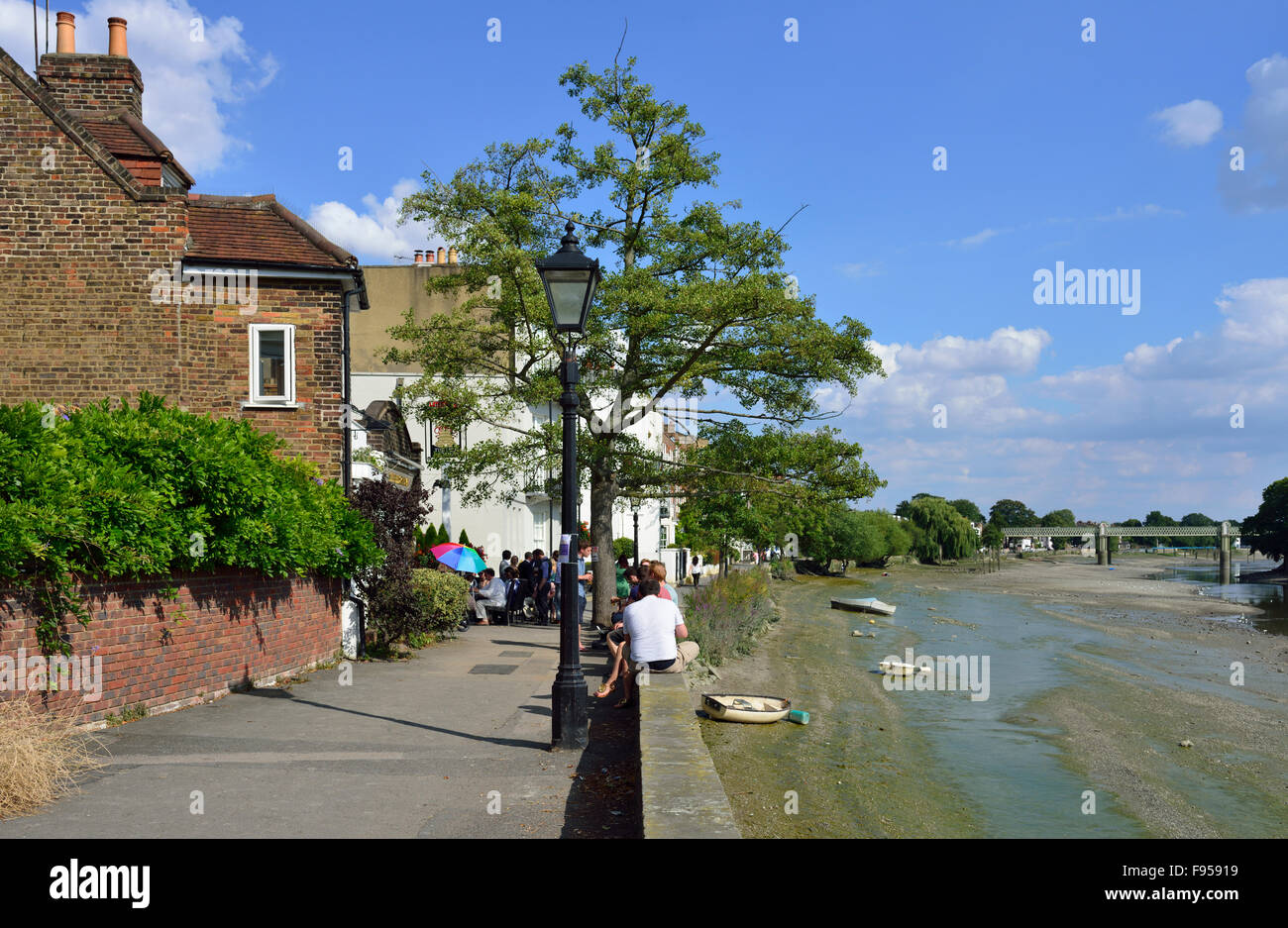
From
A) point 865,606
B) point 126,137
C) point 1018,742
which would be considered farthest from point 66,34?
point 865,606

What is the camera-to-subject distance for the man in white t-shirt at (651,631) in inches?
471

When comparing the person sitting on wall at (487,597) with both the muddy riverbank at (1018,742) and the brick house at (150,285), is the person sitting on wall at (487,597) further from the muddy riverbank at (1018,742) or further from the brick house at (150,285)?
the brick house at (150,285)

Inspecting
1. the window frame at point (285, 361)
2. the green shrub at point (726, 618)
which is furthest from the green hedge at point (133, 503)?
the green shrub at point (726, 618)

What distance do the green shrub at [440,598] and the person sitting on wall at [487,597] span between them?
14.0ft

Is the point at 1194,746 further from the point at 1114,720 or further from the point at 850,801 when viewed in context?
the point at 850,801

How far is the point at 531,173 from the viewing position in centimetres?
2298

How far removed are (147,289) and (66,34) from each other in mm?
6078

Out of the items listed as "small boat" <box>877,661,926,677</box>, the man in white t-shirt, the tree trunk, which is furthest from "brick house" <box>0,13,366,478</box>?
"small boat" <box>877,661,926,677</box>

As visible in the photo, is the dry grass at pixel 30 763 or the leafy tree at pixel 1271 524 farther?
the leafy tree at pixel 1271 524

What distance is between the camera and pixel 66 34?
19.2 metres

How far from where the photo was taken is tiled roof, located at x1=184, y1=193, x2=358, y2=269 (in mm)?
17906

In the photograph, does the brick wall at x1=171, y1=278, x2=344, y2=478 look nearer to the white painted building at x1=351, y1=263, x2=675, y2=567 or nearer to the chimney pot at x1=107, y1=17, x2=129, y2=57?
the chimney pot at x1=107, y1=17, x2=129, y2=57

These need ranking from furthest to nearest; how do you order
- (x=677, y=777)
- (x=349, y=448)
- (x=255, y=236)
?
1. (x=255, y=236)
2. (x=349, y=448)
3. (x=677, y=777)

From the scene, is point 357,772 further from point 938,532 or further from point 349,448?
point 938,532
